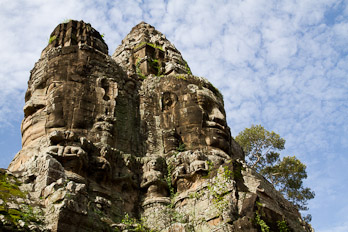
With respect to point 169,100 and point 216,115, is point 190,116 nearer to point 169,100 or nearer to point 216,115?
point 216,115

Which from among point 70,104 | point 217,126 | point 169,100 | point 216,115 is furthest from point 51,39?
point 217,126

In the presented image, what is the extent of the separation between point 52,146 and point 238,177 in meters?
7.65

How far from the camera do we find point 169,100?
77.4 ft

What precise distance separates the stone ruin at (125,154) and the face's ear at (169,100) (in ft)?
0.18

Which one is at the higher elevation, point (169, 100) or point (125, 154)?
point (169, 100)

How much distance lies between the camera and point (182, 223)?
16812mm

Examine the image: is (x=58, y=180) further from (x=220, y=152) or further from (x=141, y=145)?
(x=220, y=152)

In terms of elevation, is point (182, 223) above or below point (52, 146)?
below

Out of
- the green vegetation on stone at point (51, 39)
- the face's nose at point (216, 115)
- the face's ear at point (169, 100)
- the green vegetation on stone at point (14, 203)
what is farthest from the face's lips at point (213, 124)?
the green vegetation on stone at point (14, 203)

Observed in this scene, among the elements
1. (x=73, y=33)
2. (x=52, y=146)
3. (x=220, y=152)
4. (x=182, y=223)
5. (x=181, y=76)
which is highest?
(x=73, y=33)

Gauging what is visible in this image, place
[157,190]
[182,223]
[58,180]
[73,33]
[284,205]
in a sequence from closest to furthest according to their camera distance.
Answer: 1. [58,180]
2. [182,223]
3. [157,190]
4. [284,205]
5. [73,33]

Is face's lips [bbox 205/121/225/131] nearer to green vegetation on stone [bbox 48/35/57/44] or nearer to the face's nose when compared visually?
the face's nose

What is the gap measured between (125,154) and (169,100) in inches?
193

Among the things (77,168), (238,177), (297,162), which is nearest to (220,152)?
(238,177)
